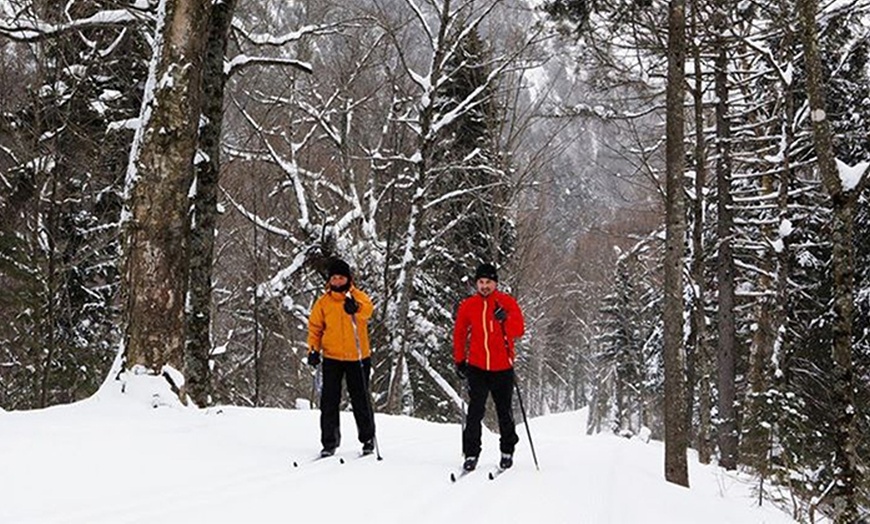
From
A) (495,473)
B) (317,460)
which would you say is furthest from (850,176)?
(317,460)

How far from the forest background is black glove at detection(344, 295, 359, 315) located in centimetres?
192

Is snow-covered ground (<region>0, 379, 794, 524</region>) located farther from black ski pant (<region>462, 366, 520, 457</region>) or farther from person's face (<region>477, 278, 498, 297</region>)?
person's face (<region>477, 278, 498, 297</region>)

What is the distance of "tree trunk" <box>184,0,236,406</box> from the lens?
30.9 feet

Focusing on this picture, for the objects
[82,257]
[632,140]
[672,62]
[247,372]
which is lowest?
[247,372]

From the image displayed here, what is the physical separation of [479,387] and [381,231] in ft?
50.6

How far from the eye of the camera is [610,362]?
161 feet

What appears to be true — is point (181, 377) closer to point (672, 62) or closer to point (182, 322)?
point (182, 322)

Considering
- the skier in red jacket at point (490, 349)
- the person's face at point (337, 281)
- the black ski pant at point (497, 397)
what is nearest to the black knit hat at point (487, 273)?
the skier in red jacket at point (490, 349)

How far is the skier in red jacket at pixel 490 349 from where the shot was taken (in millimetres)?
7074

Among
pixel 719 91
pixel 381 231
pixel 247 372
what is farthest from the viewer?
pixel 247 372

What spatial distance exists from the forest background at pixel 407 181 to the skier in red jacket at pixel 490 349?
2.87 meters

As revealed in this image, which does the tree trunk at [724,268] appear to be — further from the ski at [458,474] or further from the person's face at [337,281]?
the person's face at [337,281]

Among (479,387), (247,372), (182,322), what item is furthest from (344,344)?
(247,372)

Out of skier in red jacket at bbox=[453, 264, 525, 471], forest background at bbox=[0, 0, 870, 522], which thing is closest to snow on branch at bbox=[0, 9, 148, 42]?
forest background at bbox=[0, 0, 870, 522]
